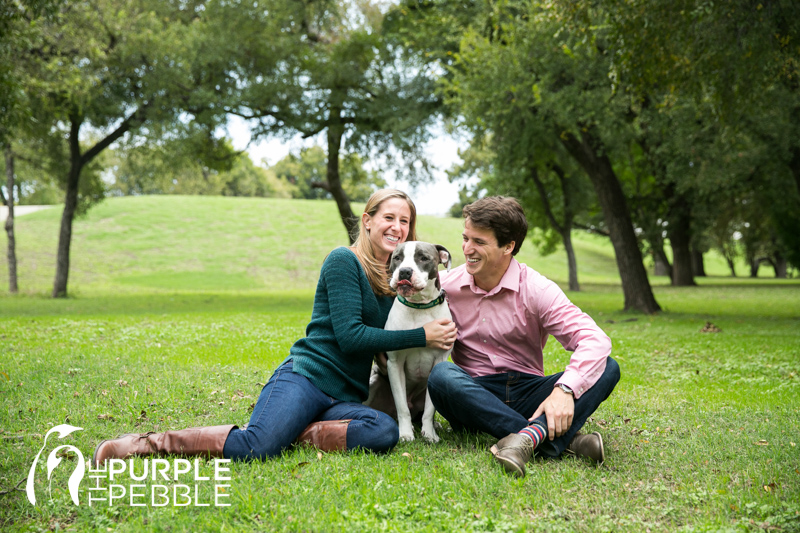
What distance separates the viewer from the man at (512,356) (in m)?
3.94

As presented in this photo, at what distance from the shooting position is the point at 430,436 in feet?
14.7

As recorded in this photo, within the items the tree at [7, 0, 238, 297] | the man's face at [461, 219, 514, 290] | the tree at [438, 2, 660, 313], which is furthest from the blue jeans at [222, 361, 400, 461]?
the tree at [7, 0, 238, 297]

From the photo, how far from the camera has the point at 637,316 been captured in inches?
601

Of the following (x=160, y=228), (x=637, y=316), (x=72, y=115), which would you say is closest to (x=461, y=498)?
(x=637, y=316)

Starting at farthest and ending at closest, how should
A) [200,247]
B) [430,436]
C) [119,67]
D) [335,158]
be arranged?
[200,247] < [335,158] < [119,67] < [430,436]

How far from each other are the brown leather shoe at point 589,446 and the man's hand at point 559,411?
0.22m

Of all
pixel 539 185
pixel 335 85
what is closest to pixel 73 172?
pixel 335 85

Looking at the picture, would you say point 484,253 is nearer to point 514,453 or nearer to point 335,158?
point 514,453

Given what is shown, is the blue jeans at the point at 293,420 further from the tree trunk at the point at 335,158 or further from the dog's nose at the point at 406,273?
the tree trunk at the point at 335,158

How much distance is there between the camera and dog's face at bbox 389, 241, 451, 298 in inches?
161

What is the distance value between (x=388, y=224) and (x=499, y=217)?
906mm

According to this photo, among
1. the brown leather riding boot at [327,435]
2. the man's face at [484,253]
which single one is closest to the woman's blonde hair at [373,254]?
the man's face at [484,253]

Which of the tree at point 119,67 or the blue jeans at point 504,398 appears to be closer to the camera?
the blue jeans at point 504,398

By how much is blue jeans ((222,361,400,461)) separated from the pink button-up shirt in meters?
0.91
